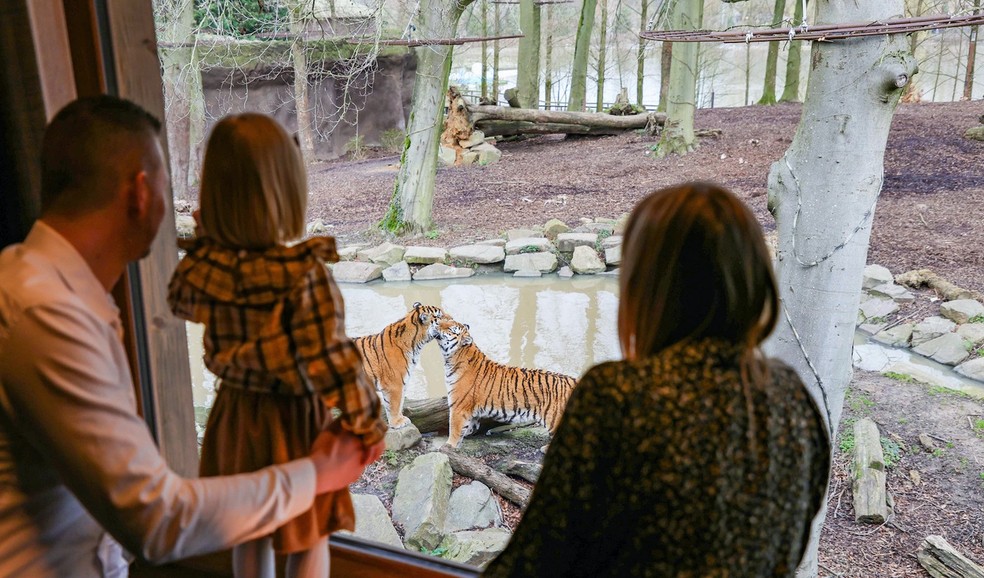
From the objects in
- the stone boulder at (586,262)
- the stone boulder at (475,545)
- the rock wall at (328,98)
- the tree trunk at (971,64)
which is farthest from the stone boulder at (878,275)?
the rock wall at (328,98)

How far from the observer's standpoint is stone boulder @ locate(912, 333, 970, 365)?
11.5 feet

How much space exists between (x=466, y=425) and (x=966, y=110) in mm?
3141

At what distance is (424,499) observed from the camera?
116 inches

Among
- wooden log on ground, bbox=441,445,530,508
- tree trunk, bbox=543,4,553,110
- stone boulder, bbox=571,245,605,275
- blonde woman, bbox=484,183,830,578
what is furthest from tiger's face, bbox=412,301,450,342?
tree trunk, bbox=543,4,553,110

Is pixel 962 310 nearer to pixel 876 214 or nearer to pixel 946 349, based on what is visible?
pixel 946 349

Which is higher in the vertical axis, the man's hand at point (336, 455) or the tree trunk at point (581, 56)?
the tree trunk at point (581, 56)

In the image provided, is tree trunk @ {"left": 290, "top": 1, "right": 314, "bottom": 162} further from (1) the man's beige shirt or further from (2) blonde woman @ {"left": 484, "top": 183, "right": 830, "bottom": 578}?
(2) blonde woman @ {"left": 484, "top": 183, "right": 830, "bottom": 578}

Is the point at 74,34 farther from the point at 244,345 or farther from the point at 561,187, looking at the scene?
the point at 561,187

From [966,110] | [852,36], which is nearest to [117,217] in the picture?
[852,36]

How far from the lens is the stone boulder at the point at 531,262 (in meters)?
5.76

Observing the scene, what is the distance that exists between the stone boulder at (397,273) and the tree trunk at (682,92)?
7.43 feet

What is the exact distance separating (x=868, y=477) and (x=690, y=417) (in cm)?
261

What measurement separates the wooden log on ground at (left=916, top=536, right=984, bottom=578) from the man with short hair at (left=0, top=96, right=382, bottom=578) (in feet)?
7.78

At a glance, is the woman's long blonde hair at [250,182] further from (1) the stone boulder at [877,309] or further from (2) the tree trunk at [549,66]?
(2) the tree trunk at [549,66]
